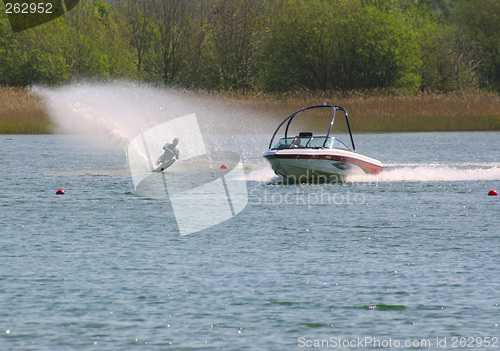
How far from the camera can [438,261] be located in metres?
16.0

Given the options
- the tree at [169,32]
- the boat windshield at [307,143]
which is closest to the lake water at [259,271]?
the boat windshield at [307,143]

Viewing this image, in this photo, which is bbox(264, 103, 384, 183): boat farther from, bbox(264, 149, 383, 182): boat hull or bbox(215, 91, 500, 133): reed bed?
bbox(215, 91, 500, 133): reed bed

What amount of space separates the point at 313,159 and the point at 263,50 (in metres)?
50.5

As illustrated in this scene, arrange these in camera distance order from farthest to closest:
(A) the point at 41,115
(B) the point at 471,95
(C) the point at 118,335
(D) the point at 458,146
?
(B) the point at 471,95
(A) the point at 41,115
(D) the point at 458,146
(C) the point at 118,335

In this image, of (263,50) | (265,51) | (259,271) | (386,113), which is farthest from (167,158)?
(265,51)

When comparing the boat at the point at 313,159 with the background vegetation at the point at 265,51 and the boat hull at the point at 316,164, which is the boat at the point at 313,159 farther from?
the background vegetation at the point at 265,51

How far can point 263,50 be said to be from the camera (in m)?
77.2

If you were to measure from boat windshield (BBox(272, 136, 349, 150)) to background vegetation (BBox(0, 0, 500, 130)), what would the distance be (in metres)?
45.6

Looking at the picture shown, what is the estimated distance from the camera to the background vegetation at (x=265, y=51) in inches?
2995

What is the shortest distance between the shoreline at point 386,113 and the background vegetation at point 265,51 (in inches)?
711

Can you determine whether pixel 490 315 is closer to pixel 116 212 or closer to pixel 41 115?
pixel 116 212

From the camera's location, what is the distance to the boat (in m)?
27.8

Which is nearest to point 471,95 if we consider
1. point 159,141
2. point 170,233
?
point 159,141

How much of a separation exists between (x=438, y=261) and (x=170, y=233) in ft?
22.4
